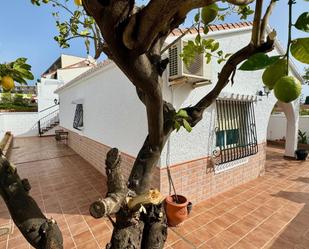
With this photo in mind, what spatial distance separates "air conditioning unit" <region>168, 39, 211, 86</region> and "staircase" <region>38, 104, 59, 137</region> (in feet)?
66.8

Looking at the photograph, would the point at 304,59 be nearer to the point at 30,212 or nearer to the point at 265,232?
the point at 30,212

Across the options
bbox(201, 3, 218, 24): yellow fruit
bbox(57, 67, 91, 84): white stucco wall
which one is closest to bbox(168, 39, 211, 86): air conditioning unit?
bbox(201, 3, 218, 24): yellow fruit

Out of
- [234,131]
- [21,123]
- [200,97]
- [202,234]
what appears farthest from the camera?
[21,123]

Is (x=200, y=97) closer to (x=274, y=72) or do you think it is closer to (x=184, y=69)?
(x=184, y=69)

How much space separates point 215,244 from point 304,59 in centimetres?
444

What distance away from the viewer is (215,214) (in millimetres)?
5270

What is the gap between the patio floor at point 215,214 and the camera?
4.23m

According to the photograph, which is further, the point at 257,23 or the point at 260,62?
the point at 257,23

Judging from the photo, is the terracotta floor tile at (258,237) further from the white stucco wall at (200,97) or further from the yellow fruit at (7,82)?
the yellow fruit at (7,82)

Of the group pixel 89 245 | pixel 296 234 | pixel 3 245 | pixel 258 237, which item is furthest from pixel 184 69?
pixel 3 245

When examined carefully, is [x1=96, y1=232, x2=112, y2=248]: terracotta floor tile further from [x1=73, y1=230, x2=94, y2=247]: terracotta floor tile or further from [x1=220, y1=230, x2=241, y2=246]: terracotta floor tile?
[x1=220, y1=230, x2=241, y2=246]: terracotta floor tile

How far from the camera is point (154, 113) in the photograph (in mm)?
1435

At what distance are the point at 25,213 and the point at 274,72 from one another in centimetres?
170

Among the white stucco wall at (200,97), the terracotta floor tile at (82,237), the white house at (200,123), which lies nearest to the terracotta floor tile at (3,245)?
the terracotta floor tile at (82,237)
